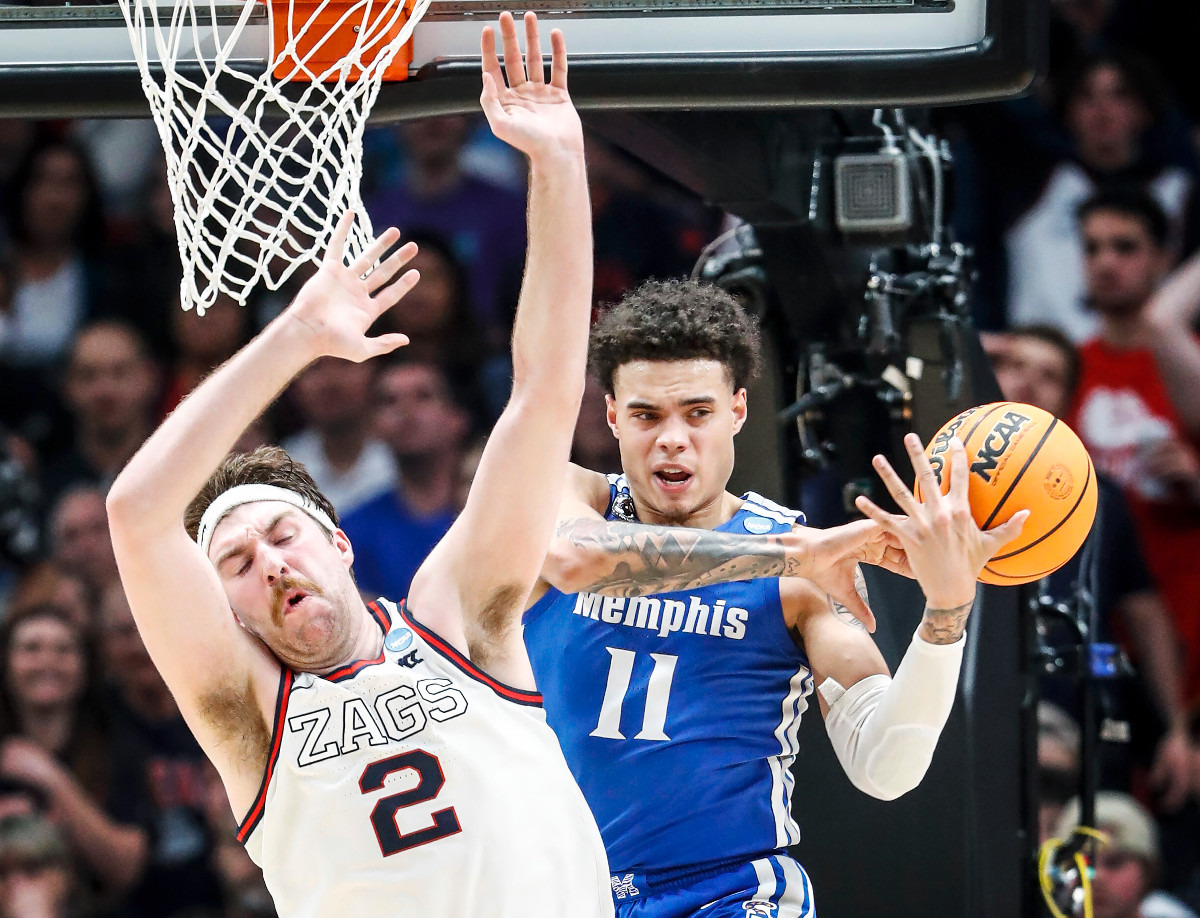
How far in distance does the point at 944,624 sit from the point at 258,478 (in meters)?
1.42

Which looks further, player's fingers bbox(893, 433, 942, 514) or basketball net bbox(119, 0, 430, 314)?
basketball net bbox(119, 0, 430, 314)

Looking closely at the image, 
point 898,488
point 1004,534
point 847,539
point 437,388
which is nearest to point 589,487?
point 847,539

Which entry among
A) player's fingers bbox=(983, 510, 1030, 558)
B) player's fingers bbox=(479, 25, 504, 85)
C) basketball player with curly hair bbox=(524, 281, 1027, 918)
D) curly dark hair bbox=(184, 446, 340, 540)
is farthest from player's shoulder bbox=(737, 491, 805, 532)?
player's fingers bbox=(479, 25, 504, 85)

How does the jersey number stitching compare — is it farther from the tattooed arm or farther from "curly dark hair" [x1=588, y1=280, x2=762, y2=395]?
"curly dark hair" [x1=588, y1=280, x2=762, y2=395]

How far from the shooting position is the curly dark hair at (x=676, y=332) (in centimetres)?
357

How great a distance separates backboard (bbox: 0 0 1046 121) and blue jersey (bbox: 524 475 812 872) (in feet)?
3.25

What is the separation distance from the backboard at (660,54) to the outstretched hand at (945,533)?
0.87 metres

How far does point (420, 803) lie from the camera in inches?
111

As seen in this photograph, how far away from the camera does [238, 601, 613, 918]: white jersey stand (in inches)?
109

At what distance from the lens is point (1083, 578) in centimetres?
498

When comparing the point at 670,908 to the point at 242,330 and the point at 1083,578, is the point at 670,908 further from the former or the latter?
the point at 242,330

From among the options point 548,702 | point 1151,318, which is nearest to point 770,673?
point 548,702

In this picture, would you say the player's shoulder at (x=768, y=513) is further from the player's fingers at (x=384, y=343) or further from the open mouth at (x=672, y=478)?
the player's fingers at (x=384, y=343)

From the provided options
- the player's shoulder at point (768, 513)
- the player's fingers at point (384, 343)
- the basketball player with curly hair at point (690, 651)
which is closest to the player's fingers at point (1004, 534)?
the basketball player with curly hair at point (690, 651)
